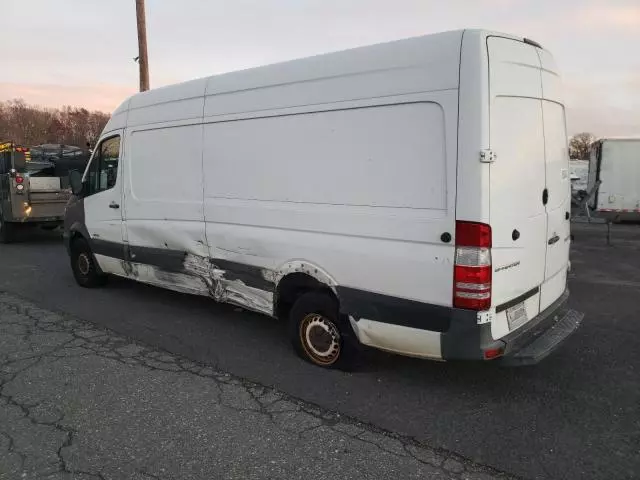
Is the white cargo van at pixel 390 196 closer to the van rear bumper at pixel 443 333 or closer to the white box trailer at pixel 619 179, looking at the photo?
the van rear bumper at pixel 443 333

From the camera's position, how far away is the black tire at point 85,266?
7281 millimetres

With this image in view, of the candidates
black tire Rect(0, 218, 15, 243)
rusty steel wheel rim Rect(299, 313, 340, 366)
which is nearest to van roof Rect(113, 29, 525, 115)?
rusty steel wheel rim Rect(299, 313, 340, 366)

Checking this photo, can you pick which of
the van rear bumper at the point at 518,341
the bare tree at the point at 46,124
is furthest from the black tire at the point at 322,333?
the bare tree at the point at 46,124

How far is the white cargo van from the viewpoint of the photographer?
343cm

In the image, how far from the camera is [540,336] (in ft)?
13.1

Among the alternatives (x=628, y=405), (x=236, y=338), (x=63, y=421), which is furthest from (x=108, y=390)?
(x=628, y=405)

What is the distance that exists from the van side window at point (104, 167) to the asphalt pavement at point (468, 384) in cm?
147

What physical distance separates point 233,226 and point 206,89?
140 cm

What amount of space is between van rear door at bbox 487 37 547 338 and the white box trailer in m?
12.1

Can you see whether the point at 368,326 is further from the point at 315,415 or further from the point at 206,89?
the point at 206,89

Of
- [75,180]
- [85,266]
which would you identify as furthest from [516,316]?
[85,266]

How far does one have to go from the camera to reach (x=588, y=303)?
6.54 meters

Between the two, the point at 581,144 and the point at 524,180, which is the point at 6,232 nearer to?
the point at 524,180

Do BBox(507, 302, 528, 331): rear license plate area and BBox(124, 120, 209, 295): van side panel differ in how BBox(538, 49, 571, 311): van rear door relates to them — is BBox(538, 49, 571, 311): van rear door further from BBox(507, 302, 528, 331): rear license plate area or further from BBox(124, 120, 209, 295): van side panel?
BBox(124, 120, 209, 295): van side panel
